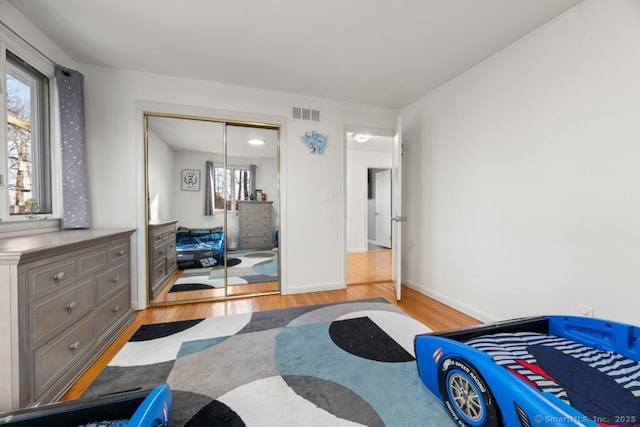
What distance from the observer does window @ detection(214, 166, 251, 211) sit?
294 centimetres

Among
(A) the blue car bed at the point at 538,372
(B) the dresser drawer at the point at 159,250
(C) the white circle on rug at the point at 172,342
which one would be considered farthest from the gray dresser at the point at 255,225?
(A) the blue car bed at the point at 538,372

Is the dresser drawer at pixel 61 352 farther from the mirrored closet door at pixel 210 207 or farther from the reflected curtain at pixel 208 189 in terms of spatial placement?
Answer: the reflected curtain at pixel 208 189

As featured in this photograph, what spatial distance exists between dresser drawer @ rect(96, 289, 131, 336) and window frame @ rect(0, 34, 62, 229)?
81cm

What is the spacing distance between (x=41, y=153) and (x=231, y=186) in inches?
63.0

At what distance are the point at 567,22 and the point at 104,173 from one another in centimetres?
416

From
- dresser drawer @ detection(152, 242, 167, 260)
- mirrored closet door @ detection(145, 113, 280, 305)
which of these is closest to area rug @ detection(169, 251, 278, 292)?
mirrored closet door @ detection(145, 113, 280, 305)

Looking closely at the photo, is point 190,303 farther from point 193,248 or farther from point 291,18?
point 291,18

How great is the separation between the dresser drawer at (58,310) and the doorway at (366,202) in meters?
3.25

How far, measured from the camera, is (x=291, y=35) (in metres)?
2.02

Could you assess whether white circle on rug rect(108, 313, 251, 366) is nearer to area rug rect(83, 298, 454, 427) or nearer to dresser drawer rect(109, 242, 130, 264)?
area rug rect(83, 298, 454, 427)

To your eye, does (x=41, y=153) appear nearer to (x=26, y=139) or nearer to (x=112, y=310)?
(x=26, y=139)

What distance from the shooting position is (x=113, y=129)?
2.52 metres

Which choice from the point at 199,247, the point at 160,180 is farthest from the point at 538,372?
the point at 160,180

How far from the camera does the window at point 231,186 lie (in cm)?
294
